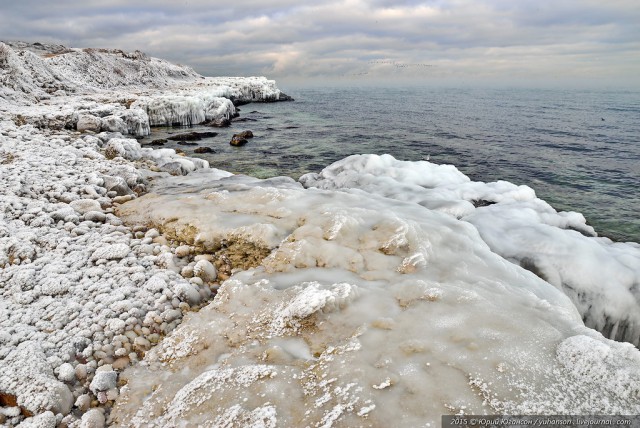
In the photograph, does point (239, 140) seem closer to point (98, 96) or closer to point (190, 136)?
point (190, 136)

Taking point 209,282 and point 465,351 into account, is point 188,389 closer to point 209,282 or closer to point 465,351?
point 209,282

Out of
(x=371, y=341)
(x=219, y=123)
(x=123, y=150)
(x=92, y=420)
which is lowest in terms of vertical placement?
(x=92, y=420)

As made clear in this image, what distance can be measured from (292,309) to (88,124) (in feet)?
64.8

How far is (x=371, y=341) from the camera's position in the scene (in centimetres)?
382

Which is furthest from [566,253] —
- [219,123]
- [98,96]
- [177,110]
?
[98,96]

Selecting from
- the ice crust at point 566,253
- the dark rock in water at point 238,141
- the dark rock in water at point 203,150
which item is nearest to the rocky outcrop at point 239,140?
the dark rock in water at point 238,141

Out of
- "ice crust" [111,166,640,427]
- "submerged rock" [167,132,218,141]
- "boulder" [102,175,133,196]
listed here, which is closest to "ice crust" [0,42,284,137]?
"submerged rock" [167,132,218,141]

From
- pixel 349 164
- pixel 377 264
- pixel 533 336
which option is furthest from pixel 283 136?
pixel 533 336

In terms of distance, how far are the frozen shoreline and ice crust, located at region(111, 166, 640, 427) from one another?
19mm

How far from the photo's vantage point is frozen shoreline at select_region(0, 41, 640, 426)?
3.23m

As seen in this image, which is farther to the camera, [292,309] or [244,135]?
[244,135]

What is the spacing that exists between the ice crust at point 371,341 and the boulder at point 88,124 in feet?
52.1

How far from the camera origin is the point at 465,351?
142 inches

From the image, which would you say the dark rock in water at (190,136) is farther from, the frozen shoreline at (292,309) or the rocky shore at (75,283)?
the frozen shoreline at (292,309)
